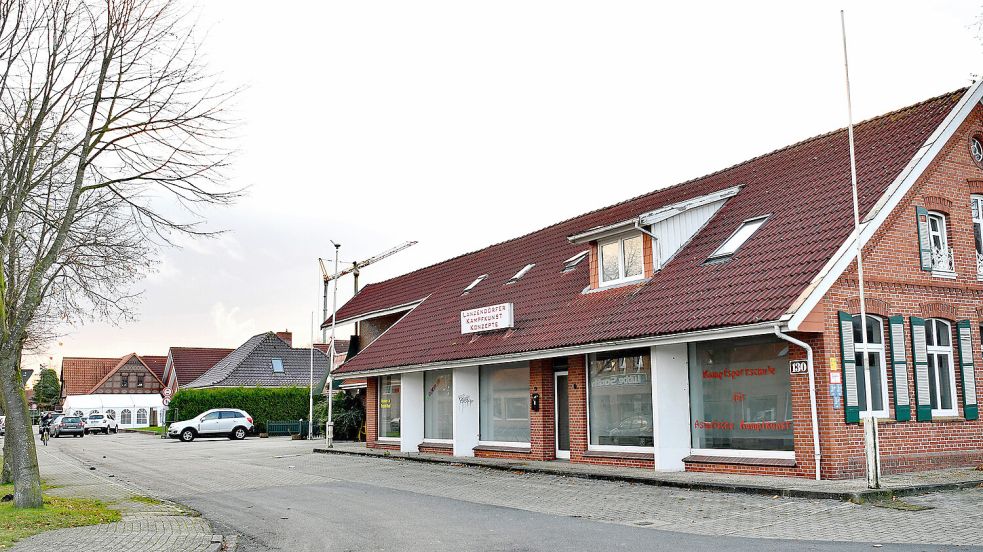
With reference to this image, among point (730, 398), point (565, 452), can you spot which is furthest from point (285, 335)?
point (730, 398)

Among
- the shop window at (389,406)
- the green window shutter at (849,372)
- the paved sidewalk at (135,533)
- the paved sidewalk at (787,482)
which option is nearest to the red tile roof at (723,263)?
the green window shutter at (849,372)

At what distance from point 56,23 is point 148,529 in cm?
809

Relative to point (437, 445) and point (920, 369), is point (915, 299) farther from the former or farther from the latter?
point (437, 445)

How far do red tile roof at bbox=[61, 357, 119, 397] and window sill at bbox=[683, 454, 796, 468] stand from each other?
86.5 metres

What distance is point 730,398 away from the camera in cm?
1670

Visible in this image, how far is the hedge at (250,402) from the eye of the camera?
168 ft

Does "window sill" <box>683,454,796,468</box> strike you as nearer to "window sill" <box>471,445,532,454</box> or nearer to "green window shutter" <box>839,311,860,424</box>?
"green window shutter" <box>839,311,860,424</box>

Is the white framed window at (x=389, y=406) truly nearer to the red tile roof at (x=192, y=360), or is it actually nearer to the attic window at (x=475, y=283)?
the attic window at (x=475, y=283)

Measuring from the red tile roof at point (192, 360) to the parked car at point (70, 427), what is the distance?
62.1ft

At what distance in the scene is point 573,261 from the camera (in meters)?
24.5

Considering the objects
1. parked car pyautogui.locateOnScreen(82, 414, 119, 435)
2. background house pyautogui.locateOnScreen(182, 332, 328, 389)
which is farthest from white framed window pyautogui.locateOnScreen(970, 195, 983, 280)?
parked car pyautogui.locateOnScreen(82, 414, 119, 435)

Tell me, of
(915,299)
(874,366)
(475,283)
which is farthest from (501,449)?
(915,299)

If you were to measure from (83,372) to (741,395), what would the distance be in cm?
9008

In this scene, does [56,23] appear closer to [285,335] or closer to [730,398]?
[730,398]
